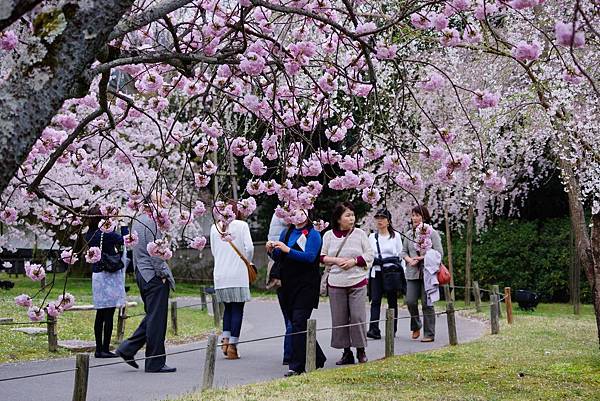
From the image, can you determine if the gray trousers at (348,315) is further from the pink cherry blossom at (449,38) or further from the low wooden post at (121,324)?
the pink cherry blossom at (449,38)

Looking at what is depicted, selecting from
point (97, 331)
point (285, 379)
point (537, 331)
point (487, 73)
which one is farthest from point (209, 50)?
point (487, 73)

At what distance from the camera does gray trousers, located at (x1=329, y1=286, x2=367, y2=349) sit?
9.66m

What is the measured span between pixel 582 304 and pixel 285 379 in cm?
Answer: 1494

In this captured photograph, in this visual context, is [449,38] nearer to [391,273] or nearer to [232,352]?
[232,352]

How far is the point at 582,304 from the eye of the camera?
70.5 feet

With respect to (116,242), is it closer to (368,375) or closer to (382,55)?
(368,375)

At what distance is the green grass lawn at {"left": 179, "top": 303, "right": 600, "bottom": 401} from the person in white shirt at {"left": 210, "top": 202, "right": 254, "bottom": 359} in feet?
5.39

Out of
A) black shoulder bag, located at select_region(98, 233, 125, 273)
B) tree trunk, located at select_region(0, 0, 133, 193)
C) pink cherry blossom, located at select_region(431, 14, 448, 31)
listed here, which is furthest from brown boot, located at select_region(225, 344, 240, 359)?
tree trunk, located at select_region(0, 0, 133, 193)

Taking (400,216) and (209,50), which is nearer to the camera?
(209,50)

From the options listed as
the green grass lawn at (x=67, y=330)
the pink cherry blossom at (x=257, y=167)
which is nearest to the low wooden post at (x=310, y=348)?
the pink cherry blossom at (x=257, y=167)

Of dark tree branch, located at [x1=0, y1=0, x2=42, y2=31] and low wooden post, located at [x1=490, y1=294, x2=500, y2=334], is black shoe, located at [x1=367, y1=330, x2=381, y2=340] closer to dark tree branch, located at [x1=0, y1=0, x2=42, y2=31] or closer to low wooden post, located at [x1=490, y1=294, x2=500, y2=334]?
low wooden post, located at [x1=490, y1=294, x2=500, y2=334]

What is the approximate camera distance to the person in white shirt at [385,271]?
12.2 metres

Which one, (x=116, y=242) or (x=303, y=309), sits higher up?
(x=116, y=242)

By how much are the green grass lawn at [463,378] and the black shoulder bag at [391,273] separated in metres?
1.35
